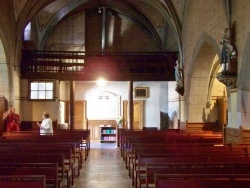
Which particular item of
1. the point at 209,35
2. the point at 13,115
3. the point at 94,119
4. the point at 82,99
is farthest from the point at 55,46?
the point at 209,35

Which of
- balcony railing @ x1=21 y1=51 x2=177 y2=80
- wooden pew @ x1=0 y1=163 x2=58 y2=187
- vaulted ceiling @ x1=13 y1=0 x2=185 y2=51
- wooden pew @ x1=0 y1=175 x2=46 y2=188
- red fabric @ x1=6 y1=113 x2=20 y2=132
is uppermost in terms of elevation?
vaulted ceiling @ x1=13 y1=0 x2=185 y2=51

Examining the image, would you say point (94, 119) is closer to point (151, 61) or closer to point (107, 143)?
point (107, 143)

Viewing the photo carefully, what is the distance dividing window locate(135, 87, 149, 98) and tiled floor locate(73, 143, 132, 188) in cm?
778

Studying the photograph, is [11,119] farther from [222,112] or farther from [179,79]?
[222,112]

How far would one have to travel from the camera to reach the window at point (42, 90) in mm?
15180

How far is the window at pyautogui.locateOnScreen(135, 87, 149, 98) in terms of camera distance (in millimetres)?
19547

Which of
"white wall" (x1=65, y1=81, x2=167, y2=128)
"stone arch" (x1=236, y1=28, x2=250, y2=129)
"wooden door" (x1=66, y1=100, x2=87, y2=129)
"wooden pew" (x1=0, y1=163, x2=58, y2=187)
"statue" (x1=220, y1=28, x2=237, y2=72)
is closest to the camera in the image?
"wooden pew" (x1=0, y1=163, x2=58, y2=187)

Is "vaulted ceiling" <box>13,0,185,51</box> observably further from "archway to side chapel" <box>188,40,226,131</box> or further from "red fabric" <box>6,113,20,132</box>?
"red fabric" <box>6,113,20,132</box>

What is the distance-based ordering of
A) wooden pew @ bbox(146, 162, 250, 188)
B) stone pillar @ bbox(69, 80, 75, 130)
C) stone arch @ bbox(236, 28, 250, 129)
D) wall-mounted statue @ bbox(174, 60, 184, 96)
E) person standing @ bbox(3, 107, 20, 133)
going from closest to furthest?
wooden pew @ bbox(146, 162, 250, 188) < stone arch @ bbox(236, 28, 250, 129) < person standing @ bbox(3, 107, 20, 133) < wall-mounted statue @ bbox(174, 60, 184, 96) < stone pillar @ bbox(69, 80, 75, 130)

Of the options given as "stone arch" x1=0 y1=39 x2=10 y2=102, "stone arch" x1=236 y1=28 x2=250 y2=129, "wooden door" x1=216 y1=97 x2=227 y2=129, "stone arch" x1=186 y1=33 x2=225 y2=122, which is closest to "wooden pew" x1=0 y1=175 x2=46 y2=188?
"stone arch" x1=236 y1=28 x2=250 y2=129

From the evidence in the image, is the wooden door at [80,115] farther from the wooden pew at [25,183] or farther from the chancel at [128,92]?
the wooden pew at [25,183]

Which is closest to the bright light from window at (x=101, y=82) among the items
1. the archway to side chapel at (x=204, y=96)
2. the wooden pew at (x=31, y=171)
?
the archway to side chapel at (x=204, y=96)

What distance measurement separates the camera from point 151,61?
16094mm

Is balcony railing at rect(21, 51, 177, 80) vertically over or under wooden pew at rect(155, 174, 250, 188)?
over
